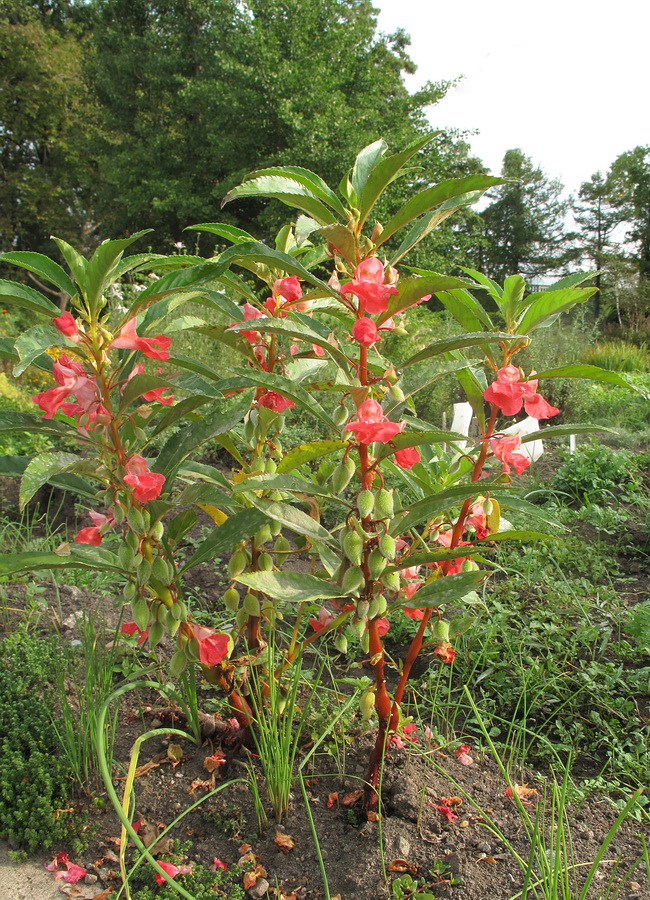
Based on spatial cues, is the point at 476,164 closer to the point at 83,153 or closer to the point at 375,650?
the point at 83,153

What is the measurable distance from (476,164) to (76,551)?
89.1 feet

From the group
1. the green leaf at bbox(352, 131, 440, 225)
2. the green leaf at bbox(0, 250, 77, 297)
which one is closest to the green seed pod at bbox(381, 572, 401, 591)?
the green leaf at bbox(352, 131, 440, 225)

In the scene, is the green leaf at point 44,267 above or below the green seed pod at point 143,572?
above

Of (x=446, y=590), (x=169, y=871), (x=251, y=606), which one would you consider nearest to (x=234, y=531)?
(x=251, y=606)

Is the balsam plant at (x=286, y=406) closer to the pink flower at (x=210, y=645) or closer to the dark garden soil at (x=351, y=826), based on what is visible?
the pink flower at (x=210, y=645)

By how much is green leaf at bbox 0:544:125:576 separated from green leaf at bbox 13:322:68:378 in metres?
0.34

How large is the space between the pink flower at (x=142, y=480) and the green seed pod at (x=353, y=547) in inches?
13.5

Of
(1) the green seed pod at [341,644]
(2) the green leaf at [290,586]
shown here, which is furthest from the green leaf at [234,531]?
(1) the green seed pod at [341,644]

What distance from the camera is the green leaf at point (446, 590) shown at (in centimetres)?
107

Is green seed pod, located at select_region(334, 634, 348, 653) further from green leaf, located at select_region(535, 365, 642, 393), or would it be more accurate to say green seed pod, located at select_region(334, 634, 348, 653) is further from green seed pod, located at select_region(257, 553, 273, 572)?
green leaf, located at select_region(535, 365, 642, 393)

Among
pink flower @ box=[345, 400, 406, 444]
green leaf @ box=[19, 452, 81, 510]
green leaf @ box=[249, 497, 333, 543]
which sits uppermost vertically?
pink flower @ box=[345, 400, 406, 444]

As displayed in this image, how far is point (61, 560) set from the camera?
1.09 m

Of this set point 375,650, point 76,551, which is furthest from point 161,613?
point 375,650

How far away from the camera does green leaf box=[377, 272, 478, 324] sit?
95 centimetres
